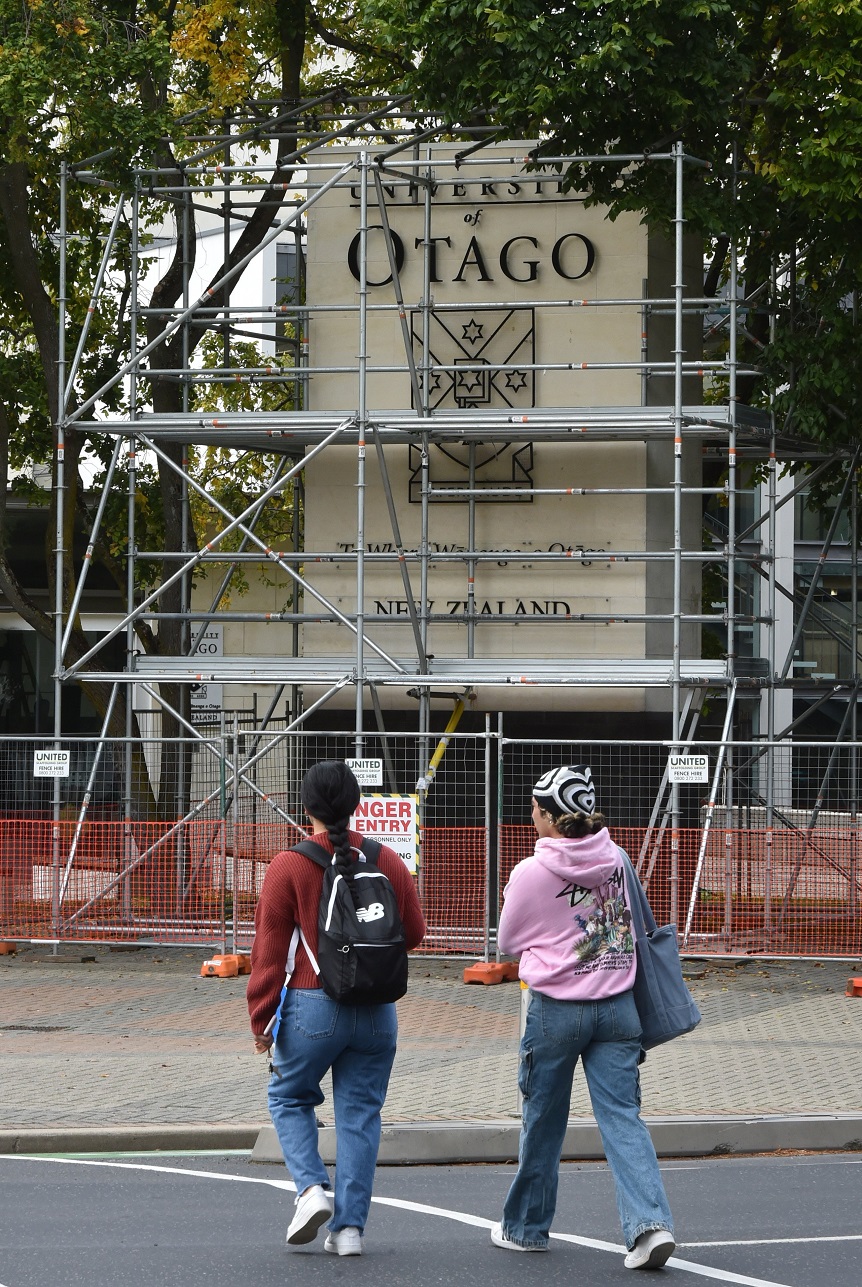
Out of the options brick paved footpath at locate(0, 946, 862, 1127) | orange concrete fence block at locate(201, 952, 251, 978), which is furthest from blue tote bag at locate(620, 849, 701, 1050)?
orange concrete fence block at locate(201, 952, 251, 978)

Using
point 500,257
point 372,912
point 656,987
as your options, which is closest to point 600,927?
point 656,987

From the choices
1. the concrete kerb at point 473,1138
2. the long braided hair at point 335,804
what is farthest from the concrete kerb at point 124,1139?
the long braided hair at point 335,804

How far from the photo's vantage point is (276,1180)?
8.90 metres

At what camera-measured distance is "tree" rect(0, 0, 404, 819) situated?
17438 millimetres

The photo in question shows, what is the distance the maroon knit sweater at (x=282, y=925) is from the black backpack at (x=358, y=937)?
0.04 meters

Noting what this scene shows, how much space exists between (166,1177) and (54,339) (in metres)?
12.4

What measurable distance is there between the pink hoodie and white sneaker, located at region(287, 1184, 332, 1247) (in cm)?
108

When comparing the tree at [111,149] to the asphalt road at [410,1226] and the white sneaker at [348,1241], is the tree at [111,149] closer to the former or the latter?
the asphalt road at [410,1226]

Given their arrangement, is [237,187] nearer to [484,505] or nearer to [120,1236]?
[484,505]

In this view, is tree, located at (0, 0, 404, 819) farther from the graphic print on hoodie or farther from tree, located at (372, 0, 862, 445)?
the graphic print on hoodie

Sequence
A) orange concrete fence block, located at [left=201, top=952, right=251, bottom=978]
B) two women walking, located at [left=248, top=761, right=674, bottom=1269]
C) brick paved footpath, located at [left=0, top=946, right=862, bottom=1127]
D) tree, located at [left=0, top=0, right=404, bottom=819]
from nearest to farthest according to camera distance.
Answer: two women walking, located at [left=248, top=761, right=674, bottom=1269]
brick paved footpath, located at [left=0, top=946, right=862, bottom=1127]
orange concrete fence block, located at [left=201, top=952, right=251, bottom=978]
tree, located at [left=0, top=0, right=404, bottom=819]

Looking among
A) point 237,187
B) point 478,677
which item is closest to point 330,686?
point 478,677

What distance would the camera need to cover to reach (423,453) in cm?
1883

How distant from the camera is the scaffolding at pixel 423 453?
696 inches
